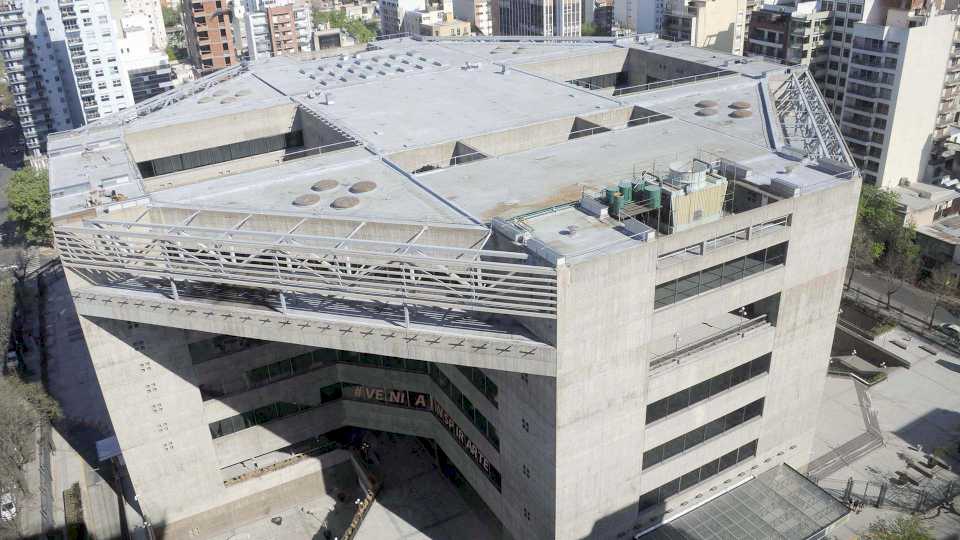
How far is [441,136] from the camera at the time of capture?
Result: 6838 centimetres

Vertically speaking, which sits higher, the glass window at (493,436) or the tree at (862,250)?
the glass window at (493,436)

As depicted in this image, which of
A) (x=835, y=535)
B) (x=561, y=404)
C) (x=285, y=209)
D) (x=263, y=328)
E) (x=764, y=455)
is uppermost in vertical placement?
(x=285, y=209)

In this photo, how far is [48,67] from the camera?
150 m

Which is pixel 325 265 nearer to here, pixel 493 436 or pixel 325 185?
pixel 325 185

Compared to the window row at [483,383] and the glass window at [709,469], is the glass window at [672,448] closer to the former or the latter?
the glass window at [709,469]

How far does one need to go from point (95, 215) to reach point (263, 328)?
14705mm

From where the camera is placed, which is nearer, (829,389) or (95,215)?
(95,215)

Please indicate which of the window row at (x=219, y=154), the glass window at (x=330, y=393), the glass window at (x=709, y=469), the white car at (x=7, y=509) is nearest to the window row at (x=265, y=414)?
the glass window at (x=330, y=393)

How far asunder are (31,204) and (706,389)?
108 meters

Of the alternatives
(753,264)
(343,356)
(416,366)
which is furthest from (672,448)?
(343,356)

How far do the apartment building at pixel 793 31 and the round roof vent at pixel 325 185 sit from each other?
90261 mm

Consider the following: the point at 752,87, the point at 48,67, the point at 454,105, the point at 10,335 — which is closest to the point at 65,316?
the point at 10,335

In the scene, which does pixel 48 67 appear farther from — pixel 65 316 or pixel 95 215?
pixel 95 215

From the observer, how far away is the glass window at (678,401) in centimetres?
5140
